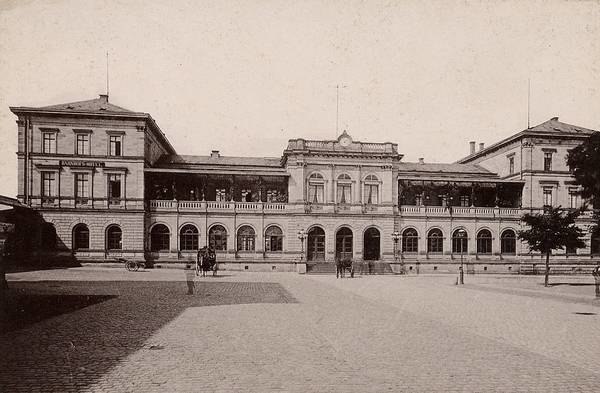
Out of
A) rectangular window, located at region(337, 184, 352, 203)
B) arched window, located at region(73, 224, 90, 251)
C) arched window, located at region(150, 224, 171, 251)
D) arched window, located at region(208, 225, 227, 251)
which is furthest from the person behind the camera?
rectangular window, located at region(337, 184, 352, 203)

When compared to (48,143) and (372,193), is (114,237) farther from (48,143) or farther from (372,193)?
(372,193)

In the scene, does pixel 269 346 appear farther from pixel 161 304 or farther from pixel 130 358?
pixel 161 304

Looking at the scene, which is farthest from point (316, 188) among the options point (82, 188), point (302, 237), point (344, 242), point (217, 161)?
point (82, 188)

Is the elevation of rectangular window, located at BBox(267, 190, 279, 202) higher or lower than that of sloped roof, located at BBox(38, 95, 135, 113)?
lower

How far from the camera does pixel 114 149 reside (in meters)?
40.4

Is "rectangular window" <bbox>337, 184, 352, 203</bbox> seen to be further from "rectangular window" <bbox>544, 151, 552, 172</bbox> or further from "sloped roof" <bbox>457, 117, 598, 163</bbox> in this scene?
"rectangular window" <bbox>544, 151, 552, 172</bbox>

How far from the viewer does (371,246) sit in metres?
43.6

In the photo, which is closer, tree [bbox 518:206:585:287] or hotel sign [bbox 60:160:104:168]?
tree [bbox 518:206:585:287]

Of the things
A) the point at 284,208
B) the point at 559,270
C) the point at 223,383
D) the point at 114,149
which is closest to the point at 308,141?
the point at 284,208

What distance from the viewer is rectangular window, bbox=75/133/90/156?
Result: 39831mm

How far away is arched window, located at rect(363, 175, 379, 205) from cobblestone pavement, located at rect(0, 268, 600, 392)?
25978mm

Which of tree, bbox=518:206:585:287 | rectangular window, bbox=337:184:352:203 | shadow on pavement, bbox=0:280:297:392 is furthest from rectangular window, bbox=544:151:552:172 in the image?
shadow on pavement, bbox=0:280:297:392

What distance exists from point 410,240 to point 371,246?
11.6ft

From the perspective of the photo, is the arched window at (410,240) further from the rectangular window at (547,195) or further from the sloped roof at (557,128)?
the sloped roof at (557,128)
